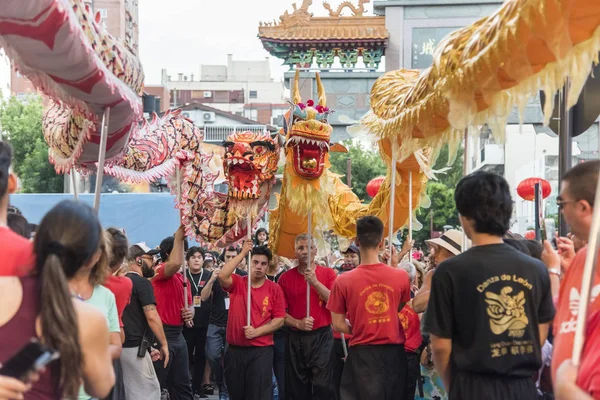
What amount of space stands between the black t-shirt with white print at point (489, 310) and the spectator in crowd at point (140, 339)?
3.46 meters

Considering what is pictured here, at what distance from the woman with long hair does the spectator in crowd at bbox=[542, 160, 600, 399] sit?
5.29 feet

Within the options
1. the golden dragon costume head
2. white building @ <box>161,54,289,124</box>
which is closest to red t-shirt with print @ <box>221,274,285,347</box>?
the golden dragon costume head

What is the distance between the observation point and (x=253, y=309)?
27.4ft

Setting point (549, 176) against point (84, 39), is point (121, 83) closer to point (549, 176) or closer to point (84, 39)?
point (84, 39)

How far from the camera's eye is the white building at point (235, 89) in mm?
91125

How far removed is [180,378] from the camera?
894cm

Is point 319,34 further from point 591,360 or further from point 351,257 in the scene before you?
point 591,360

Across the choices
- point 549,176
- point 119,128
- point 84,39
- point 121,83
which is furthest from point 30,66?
point 549,176

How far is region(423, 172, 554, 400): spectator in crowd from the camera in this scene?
4.35 meters

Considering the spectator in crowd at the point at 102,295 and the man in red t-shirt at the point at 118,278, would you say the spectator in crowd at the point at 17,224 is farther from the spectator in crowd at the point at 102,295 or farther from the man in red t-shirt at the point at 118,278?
the man in red t-shirt at the point at 118,278

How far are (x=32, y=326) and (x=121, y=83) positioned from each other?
3.18 metres

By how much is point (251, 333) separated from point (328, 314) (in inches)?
36.6

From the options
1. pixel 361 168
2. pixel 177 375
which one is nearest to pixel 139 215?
pixel 177 375

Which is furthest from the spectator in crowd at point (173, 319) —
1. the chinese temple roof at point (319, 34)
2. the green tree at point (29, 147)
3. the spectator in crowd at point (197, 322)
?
the chinese temple roof at point (319, 34)
